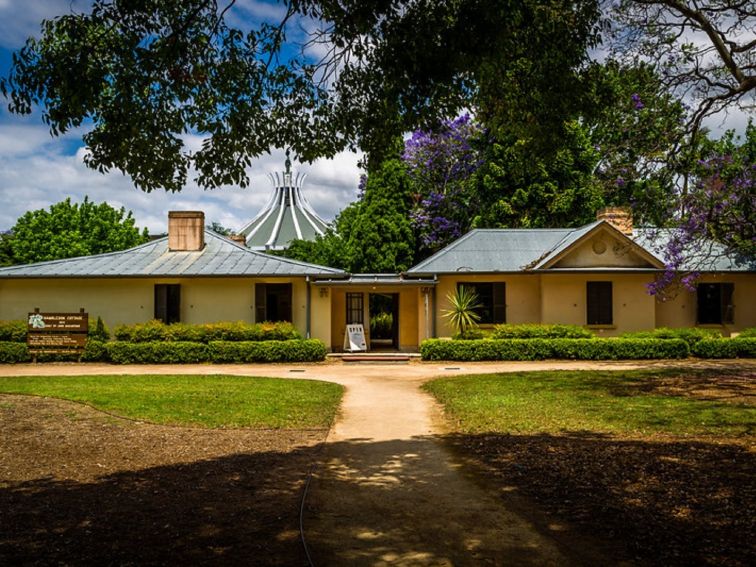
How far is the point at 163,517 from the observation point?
5.53m

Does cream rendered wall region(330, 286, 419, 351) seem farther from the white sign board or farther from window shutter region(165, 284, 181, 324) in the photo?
window shutter region(165, 284, 181, 324)

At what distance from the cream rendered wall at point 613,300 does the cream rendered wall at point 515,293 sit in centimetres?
54

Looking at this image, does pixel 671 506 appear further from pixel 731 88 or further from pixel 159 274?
pixel 159 274

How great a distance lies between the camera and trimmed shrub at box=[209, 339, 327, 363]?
2114 cm

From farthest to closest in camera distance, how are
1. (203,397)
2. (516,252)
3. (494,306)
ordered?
(516,252), (494,306), (203,397)

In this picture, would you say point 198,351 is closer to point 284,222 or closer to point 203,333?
point 203,333

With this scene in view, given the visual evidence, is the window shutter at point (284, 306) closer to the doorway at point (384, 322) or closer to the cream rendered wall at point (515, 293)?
the doorway at point (384, 322)

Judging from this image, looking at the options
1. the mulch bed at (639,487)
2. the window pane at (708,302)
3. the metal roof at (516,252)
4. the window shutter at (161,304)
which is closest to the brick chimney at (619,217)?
the metal roof at (516,252)

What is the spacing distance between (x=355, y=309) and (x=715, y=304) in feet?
44.4

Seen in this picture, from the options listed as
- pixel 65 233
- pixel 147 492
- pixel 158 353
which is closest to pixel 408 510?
pixel 147 492

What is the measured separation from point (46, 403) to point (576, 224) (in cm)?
2688

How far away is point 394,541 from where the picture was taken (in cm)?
501

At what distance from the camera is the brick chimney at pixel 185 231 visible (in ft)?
84.5

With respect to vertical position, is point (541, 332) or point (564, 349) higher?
point (541, 332)
